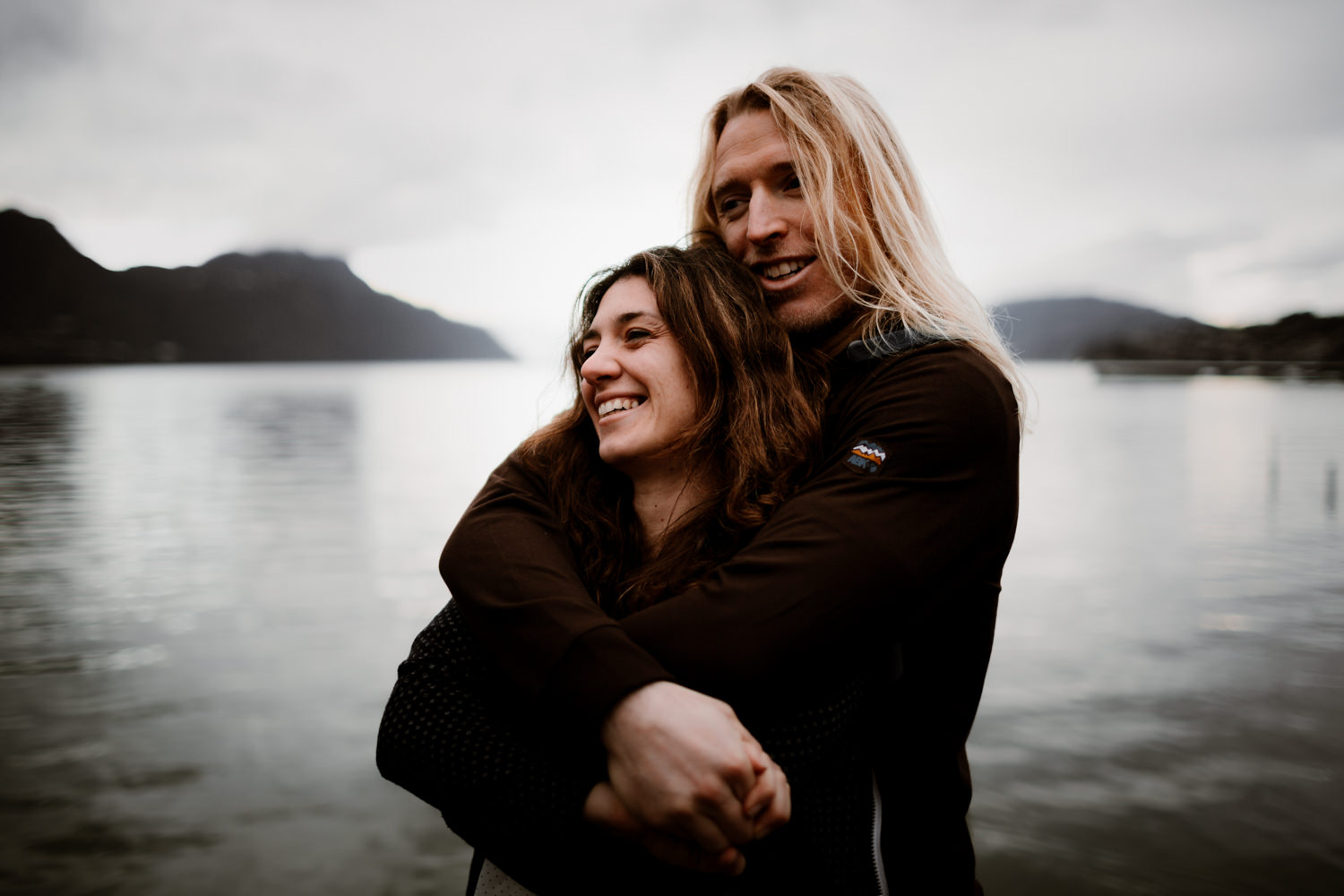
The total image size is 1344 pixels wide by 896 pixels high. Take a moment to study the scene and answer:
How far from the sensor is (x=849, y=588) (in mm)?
1516

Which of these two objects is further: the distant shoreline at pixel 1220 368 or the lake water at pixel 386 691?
the distant shoreline at pixel 1220 368

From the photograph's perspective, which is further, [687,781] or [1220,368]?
[1220,368]

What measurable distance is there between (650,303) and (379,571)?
34.8 ft

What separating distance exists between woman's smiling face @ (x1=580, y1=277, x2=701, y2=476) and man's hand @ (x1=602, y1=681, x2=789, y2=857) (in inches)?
29.3

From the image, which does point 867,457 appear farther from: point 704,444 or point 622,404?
point 622,404

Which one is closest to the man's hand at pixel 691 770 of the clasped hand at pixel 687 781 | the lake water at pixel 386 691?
the clasped hand at pixel 687 781

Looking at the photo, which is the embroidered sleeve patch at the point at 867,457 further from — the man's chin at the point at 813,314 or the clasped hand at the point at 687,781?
the man's chin at the point at 813,314

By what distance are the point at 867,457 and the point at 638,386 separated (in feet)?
2.13

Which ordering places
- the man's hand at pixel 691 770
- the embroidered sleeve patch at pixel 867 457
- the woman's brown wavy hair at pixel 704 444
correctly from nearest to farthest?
the man's hand at pixel 691 770
the embroidered sleeve patch at pixel 867 457
the woman's brown wavy hair at pixel 704 444

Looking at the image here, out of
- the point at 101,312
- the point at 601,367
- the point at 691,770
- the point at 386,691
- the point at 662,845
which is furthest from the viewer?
the point at 101,312

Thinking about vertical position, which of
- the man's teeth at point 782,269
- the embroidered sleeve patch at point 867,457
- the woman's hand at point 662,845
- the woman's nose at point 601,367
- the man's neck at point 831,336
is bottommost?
the woman's hand at point 662,845

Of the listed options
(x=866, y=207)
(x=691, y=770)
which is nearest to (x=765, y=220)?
(x=866, y=207)

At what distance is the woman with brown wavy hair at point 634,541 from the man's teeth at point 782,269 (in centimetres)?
13

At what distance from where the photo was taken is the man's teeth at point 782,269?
92.9 inches
